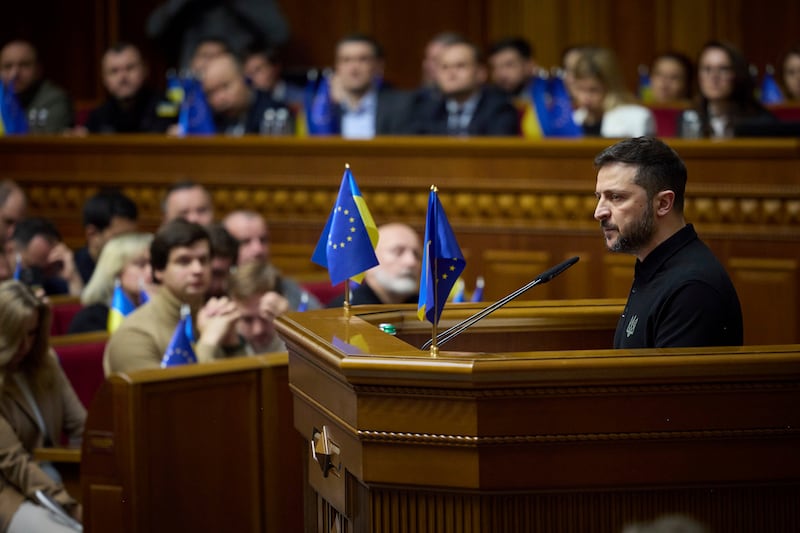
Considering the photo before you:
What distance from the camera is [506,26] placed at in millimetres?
12398

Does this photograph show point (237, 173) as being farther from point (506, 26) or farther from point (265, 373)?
point (506, 26)

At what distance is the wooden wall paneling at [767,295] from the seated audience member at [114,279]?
2.76 m

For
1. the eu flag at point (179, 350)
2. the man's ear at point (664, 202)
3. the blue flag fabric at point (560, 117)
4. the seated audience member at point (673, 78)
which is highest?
the seated audience member at point (673, 78)

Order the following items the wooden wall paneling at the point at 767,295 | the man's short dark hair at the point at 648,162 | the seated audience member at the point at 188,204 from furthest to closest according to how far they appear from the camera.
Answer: the seated audience member at the point at 188,204
the wooden wall paneling at the point at 767,295
the man's short dark hair at the point at 648,162

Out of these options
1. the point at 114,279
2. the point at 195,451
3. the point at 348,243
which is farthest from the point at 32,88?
the point at 348,243

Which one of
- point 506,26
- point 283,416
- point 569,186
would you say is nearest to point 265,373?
point 283,416

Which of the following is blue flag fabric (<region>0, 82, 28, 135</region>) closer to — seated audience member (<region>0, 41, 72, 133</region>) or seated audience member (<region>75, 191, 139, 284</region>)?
seated audience member (<region>0, 41, 72, 133</region>)

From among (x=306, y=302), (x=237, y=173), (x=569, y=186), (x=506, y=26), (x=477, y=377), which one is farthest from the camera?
(x=506, y=26)

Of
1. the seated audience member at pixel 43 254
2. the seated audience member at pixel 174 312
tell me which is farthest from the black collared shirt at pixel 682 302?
the seated audience member at pixel 43 254

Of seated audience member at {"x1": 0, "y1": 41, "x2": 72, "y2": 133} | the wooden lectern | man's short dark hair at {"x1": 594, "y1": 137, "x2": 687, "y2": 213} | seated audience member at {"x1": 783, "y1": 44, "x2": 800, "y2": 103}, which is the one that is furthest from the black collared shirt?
seated audience member at {"x1": 0, "y1": 41, "x2": 72, "y2": 133}

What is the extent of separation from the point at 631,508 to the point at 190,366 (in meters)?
1.90

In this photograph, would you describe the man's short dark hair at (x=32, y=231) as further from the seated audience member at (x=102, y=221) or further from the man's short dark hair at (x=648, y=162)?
the man's short dark hair at (x=648, y=162)

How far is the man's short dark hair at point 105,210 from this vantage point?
7391 millimetres

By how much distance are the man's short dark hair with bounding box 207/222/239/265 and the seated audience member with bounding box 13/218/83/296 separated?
113cm
